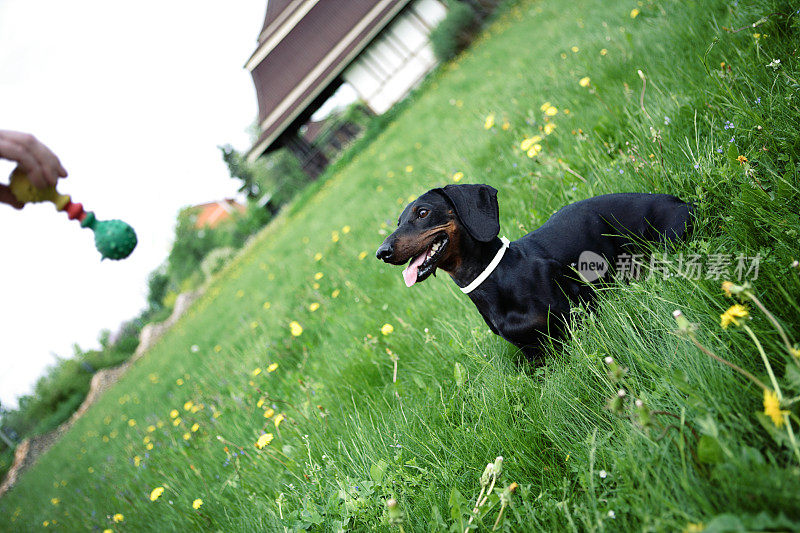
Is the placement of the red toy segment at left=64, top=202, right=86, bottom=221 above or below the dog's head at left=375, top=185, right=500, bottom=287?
above

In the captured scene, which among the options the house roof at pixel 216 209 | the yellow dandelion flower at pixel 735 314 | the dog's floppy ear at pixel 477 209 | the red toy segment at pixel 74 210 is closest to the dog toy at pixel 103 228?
the red toy segment at pixel 74 210

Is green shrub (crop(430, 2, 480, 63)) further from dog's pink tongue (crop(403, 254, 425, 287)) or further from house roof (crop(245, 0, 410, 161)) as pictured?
dog's pink tongue (crop(403, 254, 425, 287))

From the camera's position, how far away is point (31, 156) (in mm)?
1583

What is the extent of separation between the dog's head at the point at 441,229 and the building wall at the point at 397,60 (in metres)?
17.5

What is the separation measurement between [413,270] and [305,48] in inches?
806

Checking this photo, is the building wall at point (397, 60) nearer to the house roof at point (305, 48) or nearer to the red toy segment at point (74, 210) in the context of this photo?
the house roof at point (305, 48)

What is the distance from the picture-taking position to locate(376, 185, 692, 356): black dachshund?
214 centimetres

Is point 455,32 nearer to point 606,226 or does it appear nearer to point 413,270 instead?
point 606,226

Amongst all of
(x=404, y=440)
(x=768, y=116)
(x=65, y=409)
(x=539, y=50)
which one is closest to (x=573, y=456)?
(x=404, y=440)

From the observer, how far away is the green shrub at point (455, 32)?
608 inches

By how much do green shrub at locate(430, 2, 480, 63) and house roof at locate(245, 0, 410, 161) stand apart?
3.57 meters

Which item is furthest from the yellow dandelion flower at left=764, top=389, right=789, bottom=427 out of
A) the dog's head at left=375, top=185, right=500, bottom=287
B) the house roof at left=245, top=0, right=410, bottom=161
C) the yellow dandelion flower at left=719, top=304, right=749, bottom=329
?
the house roof at left=245, top=0, right=410, bottom=161

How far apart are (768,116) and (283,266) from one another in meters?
7.48

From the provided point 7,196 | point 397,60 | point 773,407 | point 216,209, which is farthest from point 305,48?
point 216,209
